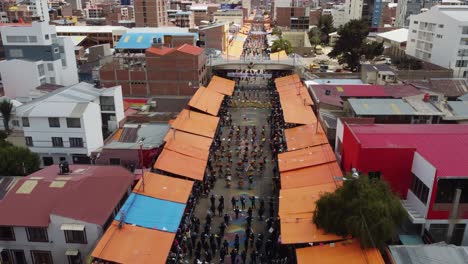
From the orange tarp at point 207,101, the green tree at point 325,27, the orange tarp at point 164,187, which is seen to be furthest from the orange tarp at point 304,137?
the green tree at point 325,27

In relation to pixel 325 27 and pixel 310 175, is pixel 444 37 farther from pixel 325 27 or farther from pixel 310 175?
pixel 325 27

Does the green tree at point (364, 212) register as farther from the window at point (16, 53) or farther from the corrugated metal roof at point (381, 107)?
the window at point (16, 53)

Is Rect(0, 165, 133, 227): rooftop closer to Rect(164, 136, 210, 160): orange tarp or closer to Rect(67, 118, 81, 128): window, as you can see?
Rect(164, 136, 210, 160): orange tarp

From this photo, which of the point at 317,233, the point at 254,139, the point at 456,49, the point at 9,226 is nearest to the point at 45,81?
the point at 254,139

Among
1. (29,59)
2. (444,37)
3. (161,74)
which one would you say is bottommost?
(161,74)

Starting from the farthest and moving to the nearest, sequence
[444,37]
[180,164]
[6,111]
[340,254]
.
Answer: [444,37], [6,111], [180,164], [340,254]

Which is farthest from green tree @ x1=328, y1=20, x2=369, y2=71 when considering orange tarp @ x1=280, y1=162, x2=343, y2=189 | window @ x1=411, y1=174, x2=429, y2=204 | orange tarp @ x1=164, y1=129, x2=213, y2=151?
window @ x1=411, y1=174, x2=429, y2=204

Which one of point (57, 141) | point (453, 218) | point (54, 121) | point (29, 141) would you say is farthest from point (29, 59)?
point (453, 218)
